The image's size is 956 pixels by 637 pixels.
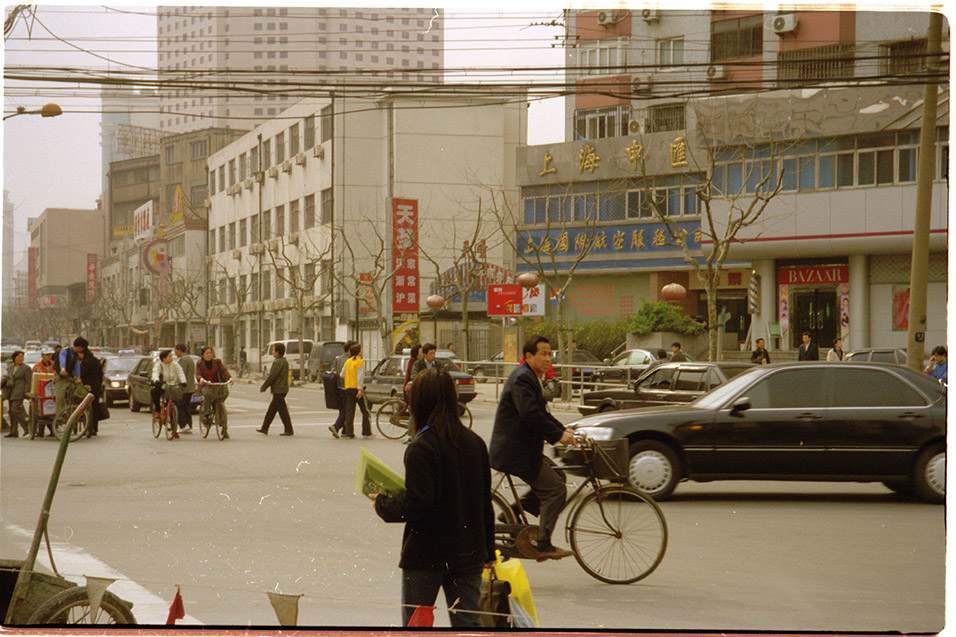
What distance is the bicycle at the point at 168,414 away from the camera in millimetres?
17344

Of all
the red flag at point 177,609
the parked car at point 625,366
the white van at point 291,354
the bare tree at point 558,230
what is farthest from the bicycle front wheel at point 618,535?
the bare tree at point 558,230

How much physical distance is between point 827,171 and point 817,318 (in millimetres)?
6196

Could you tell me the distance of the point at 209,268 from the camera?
13.6 metres

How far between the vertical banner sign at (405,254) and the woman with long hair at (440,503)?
30712 mm

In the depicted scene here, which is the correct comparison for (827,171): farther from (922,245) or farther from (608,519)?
(608,519)

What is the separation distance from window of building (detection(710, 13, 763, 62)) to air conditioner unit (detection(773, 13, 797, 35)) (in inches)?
7.6

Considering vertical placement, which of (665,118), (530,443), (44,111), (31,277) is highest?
(665,118)

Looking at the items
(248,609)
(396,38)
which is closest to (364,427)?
(396,38)

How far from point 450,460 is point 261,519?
5541 mm

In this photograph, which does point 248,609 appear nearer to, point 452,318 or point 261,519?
point 261,519

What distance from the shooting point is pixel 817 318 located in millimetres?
13398

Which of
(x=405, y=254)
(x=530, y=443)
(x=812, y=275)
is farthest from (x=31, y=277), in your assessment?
(x=405, y=254)

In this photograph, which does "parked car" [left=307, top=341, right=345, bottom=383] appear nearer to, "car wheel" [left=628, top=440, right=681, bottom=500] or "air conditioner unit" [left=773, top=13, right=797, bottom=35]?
"air conditioner unit" [left=773, top=13, right=797, bottom=35]

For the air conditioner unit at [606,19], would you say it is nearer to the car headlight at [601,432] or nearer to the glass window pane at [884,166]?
the car headlight at [601,432]
